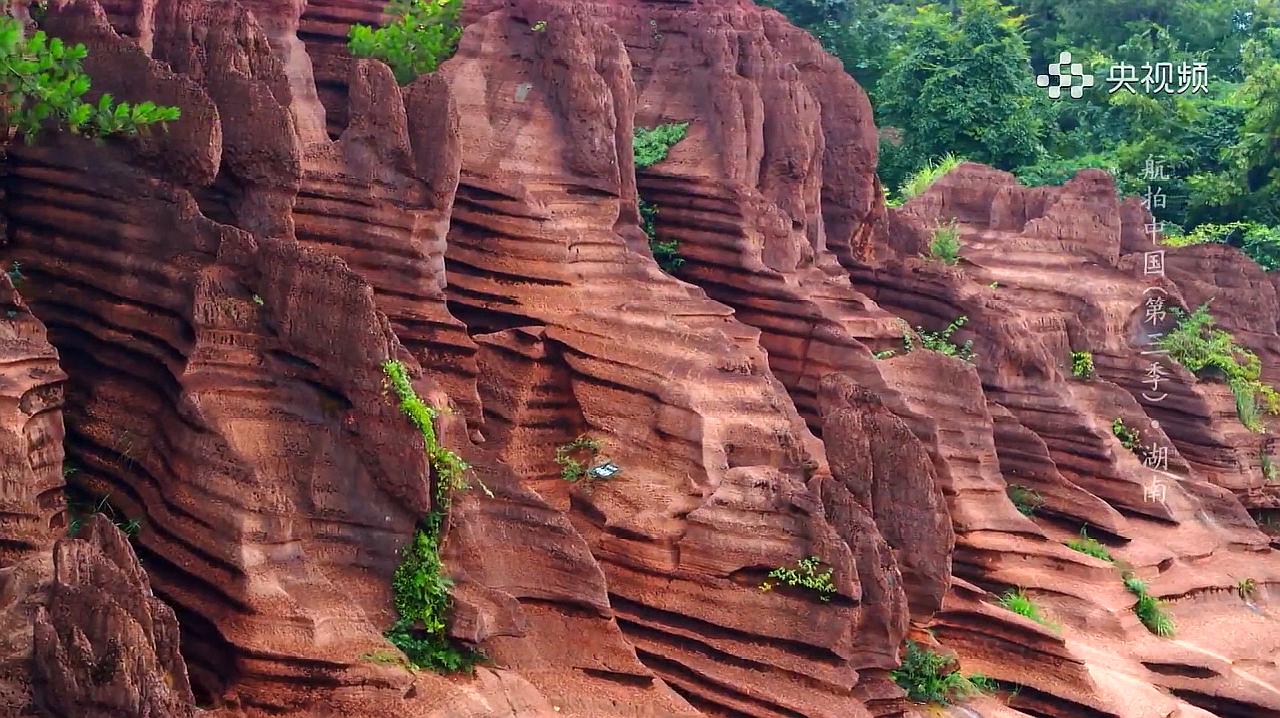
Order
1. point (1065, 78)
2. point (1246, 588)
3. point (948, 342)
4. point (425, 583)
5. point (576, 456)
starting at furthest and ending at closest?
point (1065, 78) < point (948, 342) < point (1246, 588) < point (576, 456) < point (425, 583)

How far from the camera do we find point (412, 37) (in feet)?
69.1

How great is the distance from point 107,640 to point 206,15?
8.30 meters

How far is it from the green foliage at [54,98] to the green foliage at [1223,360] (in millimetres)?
20349

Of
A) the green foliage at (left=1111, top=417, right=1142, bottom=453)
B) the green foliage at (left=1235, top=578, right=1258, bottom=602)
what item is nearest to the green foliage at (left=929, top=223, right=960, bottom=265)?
the green foliage at (left=1111, top=417, right=1142, bottom=453)

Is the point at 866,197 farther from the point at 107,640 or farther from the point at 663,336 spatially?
the point at 107,640

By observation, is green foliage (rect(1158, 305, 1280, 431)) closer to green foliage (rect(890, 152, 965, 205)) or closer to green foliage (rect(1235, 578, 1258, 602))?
green foliage (rect(1235, 578, 1258, 602))

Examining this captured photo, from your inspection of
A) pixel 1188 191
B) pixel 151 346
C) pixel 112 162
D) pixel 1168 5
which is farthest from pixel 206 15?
pixel 1168 5

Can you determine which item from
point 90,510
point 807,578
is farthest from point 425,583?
point 807,578

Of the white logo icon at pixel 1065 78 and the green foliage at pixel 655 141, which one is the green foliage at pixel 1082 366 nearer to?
the green foliage at pixel 655 141

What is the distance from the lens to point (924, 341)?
24625mm

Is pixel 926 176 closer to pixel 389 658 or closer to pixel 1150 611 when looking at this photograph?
pixel 1150 611

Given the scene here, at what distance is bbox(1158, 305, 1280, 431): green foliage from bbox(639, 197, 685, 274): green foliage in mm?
10985

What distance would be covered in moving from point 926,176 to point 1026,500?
12.8 metres

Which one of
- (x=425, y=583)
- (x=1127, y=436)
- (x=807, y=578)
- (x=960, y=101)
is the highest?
(x=960, y=101)
